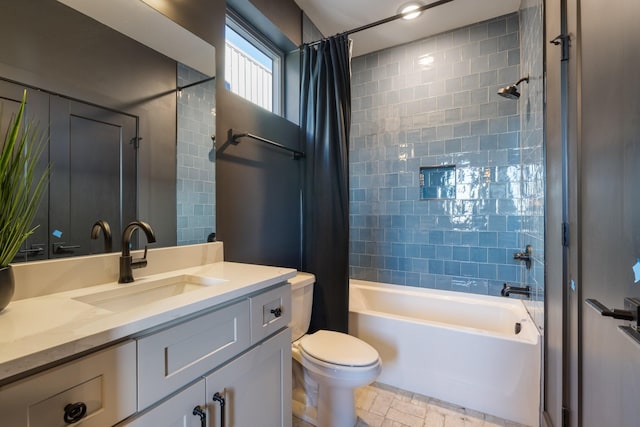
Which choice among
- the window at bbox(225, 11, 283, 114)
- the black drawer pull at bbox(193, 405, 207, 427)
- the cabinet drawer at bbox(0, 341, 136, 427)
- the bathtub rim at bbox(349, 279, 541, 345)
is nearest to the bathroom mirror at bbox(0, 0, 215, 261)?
the window at bbox(225, 11, 283, 114)

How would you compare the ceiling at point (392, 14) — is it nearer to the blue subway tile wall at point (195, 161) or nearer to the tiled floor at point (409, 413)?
the blue subway tile wall at point (195, 161)

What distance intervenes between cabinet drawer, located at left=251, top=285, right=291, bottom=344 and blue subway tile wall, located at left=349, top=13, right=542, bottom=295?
172 centimetres

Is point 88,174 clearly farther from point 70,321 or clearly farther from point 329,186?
point 329,186

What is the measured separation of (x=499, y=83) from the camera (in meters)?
2.29

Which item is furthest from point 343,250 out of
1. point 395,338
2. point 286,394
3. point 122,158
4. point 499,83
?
point 499,83

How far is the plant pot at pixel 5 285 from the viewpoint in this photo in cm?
71

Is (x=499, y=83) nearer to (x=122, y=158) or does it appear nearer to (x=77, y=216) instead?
(x=122, y=158)

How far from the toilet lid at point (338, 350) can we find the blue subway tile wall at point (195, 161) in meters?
0.84

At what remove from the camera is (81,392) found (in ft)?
1.93

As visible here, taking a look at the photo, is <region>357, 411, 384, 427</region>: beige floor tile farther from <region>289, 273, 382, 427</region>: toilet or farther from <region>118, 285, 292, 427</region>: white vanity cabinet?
<region>118, 285, 292, 427</region>: white vanity cabinet

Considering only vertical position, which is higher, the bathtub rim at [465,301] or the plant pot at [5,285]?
the plant pot at [5,285]

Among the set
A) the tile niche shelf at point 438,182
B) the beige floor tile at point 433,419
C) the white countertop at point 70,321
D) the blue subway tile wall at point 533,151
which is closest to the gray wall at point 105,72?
the white countertop at point 70,321

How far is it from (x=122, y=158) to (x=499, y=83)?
267 centimetres

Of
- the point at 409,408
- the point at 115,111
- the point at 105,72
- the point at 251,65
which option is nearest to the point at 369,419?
the point at 409,408
